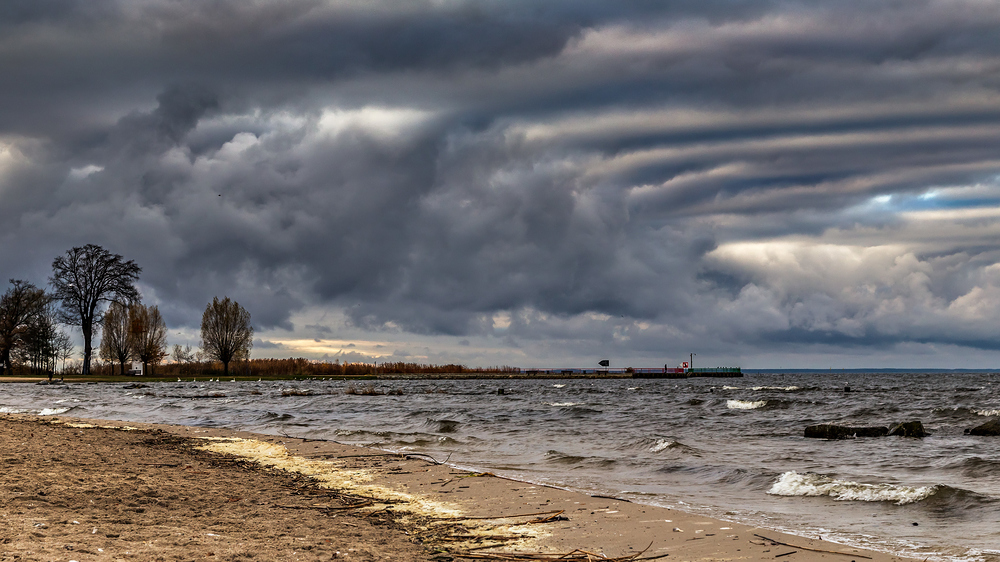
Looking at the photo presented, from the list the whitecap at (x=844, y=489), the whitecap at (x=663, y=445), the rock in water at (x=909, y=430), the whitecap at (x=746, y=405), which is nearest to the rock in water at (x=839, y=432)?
the rock in water at (x=909, y=430)

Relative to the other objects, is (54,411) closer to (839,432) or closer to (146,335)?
(839,432)

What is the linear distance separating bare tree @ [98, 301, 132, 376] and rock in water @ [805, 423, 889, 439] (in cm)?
8434

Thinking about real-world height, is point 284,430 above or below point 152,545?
below

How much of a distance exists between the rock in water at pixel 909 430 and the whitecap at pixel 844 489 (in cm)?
1132

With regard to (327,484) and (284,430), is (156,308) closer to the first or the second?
(284,430)

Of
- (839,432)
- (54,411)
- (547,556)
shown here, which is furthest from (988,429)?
(54,411)

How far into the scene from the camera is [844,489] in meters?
11.8

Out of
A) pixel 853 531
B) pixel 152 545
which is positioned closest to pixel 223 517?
pixel 152 545

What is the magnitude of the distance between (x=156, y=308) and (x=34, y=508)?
9081cm

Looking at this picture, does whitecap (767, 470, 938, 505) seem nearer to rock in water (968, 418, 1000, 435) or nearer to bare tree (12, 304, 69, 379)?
rock in water (968, 418, 1000, 435)

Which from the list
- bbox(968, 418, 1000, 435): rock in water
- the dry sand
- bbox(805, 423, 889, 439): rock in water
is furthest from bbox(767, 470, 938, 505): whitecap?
bbox(968, 418, 1000, 435): rock in water

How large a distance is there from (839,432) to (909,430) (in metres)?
2.26

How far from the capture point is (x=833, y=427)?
72.5ft

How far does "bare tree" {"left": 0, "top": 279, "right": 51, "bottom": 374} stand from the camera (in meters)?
74.6
